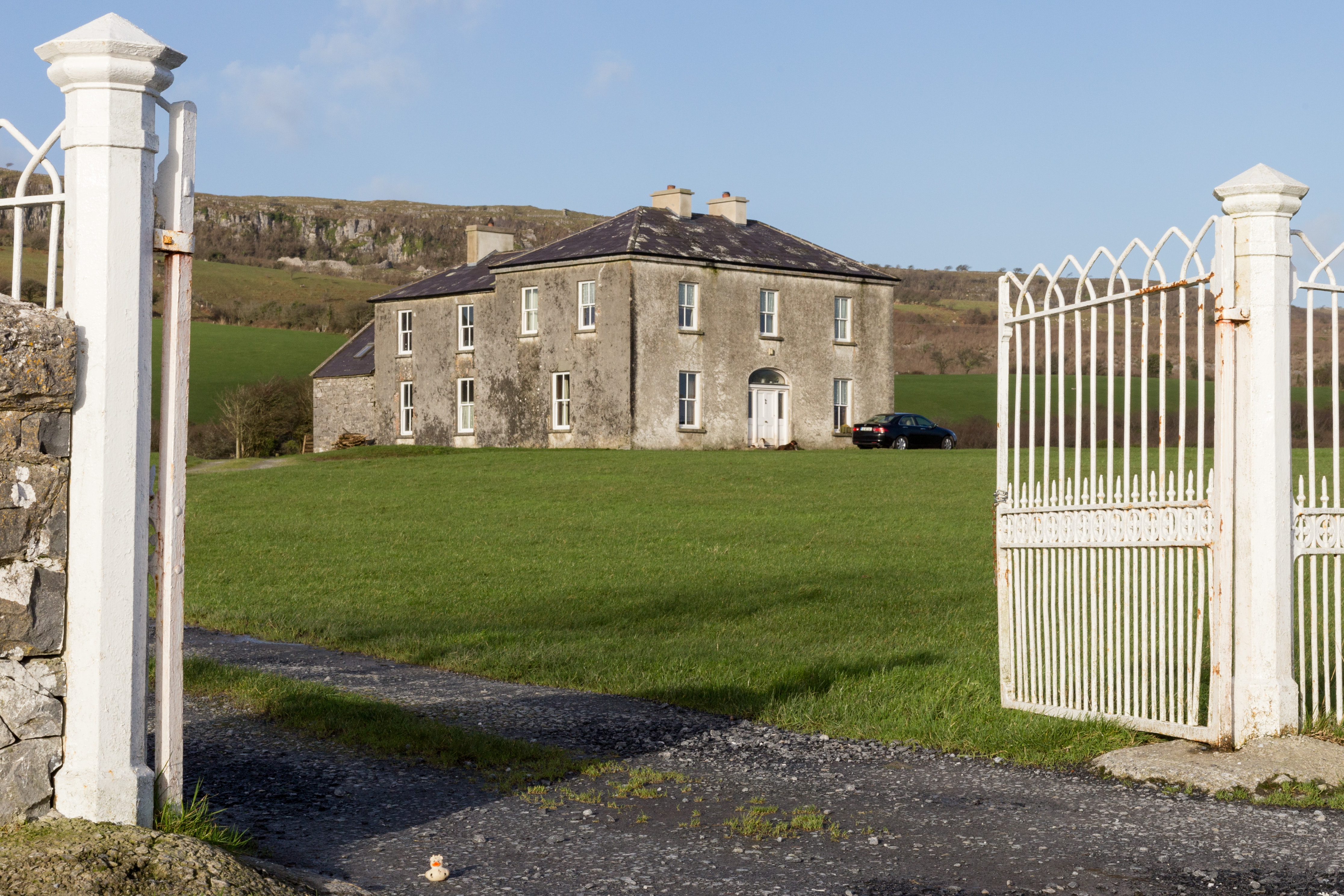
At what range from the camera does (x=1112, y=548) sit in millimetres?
7203

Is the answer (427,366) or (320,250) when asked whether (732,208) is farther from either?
(320,250)

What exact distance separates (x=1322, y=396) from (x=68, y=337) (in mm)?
28299

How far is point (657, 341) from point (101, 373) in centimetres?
3642

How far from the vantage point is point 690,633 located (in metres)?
11.8

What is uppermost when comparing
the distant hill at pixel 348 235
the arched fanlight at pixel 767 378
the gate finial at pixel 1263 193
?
the distant hill at pixel 348 235

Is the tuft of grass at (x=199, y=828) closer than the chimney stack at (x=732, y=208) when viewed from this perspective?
Yes

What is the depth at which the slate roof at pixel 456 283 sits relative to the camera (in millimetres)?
46281

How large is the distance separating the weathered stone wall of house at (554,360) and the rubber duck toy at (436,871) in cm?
3540

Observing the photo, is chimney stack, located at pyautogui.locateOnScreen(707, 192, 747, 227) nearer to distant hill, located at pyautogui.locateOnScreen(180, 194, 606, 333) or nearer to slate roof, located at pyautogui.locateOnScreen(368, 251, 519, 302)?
slate roof, located at pyautogui.locateOnScreen(368, 251, 519, 302)

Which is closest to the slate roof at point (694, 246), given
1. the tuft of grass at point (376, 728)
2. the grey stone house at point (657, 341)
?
the grey stone house at point (657, 341)

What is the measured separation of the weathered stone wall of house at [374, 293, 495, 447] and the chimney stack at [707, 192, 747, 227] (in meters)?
8.50

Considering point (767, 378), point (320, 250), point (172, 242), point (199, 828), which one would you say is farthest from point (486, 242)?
point (320, 250)

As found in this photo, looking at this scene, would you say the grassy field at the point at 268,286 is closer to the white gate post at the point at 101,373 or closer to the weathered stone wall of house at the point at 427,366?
the weathered stone wall of house at the point at 427,366

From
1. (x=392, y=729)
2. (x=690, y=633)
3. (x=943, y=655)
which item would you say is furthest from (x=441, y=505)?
(x=392, y=729)
